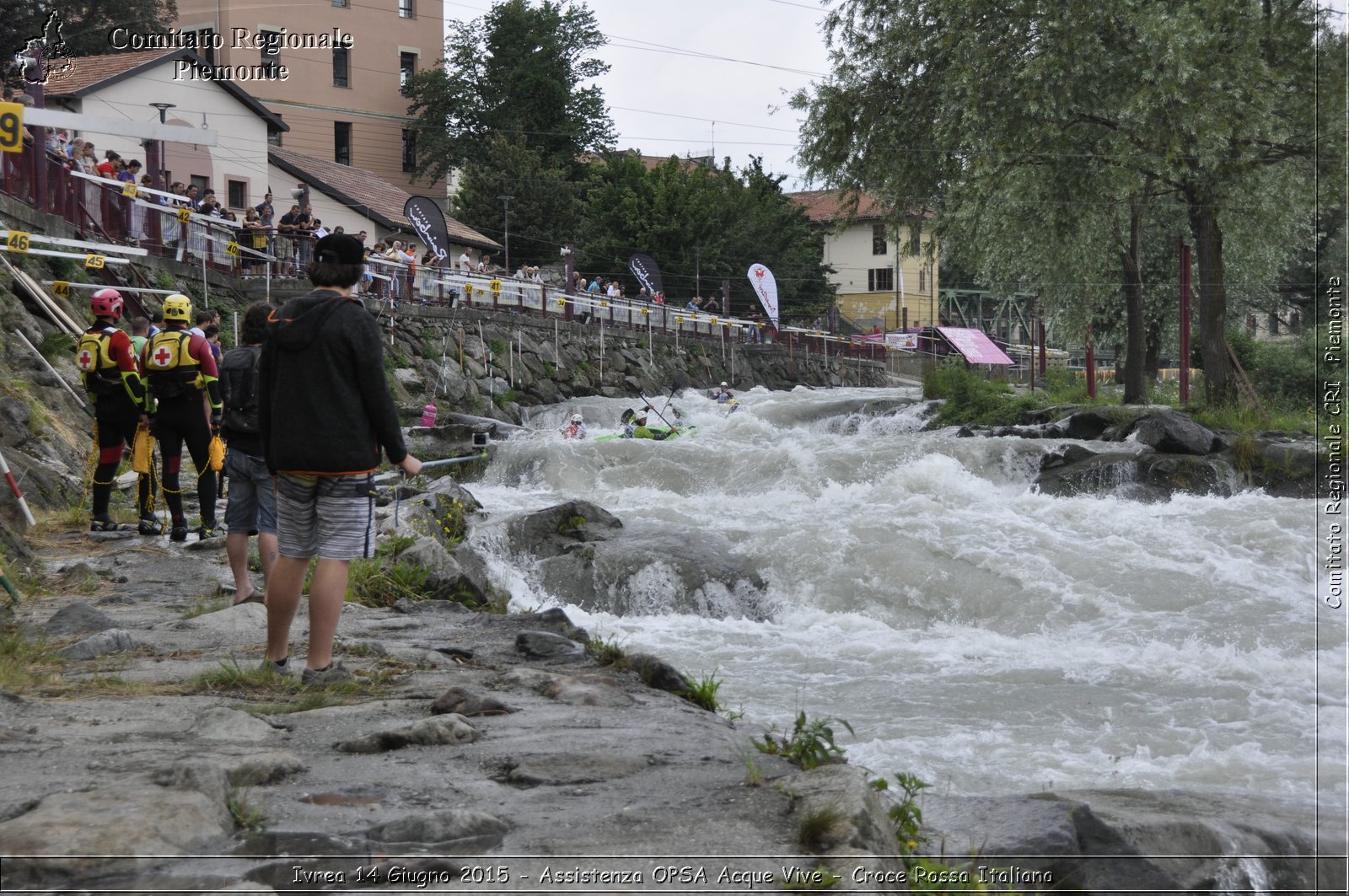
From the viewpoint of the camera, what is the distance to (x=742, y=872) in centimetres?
353

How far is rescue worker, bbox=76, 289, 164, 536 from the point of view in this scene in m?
10.3

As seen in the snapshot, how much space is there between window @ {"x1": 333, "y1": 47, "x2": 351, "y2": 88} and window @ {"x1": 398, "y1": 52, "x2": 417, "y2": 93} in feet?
8.98

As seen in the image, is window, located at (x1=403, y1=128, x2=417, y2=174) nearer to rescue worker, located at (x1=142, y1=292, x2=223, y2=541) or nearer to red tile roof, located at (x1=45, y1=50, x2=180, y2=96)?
red tile roof, located at (x1=45, y1=50, x2=180, y2=96)

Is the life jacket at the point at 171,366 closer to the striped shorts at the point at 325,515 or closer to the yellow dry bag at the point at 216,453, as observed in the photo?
the yellow dry bag at the point at 216,453

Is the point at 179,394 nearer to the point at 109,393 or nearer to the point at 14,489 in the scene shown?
the point at 109,393

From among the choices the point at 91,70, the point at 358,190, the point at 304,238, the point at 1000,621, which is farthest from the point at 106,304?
the point at 358,190

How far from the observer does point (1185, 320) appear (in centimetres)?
2092

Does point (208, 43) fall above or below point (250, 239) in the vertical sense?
above

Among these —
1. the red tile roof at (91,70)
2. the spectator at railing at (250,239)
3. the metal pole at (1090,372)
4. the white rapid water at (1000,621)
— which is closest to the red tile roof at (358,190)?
the red tile roof at (91,70)

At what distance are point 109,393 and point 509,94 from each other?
165ft

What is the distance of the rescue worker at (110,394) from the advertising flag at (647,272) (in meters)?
32.2

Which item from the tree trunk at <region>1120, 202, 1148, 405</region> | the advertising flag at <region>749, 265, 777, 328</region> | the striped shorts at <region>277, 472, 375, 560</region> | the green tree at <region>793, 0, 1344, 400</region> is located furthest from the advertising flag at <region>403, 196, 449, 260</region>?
the striped shorts at <region>277, 472, 375, 560</region>

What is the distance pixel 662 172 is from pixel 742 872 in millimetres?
50095

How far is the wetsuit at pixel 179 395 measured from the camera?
390 inches
